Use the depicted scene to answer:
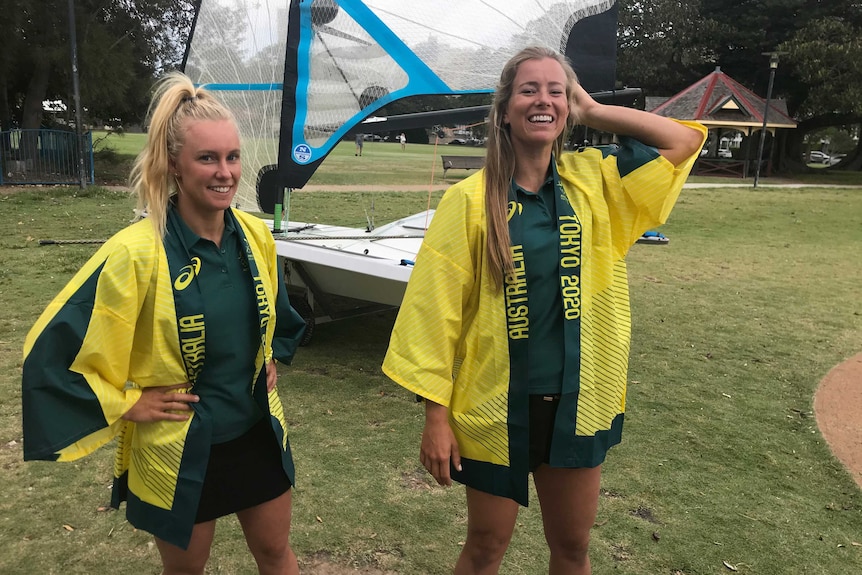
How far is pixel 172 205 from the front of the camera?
181 cm

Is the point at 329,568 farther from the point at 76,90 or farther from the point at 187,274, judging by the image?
the point at 76,90

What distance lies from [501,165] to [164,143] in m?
0.88

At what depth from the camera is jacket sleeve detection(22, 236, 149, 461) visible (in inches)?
62.2

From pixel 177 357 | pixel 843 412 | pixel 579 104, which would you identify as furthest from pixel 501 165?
pixel 843 412

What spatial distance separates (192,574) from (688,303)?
21.0 feet

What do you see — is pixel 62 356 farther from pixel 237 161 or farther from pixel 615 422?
pixel 615 422

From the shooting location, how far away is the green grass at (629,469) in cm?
286

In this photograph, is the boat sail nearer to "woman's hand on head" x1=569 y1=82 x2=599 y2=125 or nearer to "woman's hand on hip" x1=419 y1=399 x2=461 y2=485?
"woman's hand on head" x1=569 y1=82 x2=599 y2=125

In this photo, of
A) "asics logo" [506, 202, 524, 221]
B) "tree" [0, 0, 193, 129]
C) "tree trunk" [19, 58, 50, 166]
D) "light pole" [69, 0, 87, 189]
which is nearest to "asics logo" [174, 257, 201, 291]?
"asics logo" [506, 202, 524, 221]

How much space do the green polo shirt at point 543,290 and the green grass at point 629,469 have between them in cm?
132

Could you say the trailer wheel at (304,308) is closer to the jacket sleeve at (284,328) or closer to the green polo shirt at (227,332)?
the jacket sleeve at (284,328)

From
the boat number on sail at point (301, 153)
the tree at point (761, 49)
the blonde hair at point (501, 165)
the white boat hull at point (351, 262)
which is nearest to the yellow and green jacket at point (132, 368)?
the blonde hair at point (501, 165)

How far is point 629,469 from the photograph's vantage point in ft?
11.9

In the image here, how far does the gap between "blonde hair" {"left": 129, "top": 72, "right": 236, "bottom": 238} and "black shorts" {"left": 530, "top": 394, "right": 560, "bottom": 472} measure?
1.08 meters
